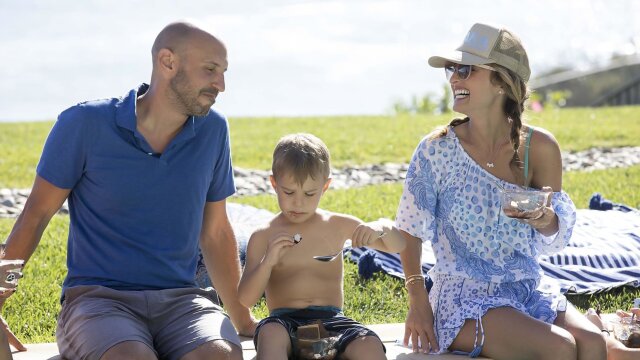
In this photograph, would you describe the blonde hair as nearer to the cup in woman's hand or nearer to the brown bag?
the cup in woman's hand

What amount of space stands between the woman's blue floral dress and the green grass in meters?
6.37

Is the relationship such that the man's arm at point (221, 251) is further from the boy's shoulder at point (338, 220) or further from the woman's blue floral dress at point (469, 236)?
the woman's blue floral dress at point (469, 236)

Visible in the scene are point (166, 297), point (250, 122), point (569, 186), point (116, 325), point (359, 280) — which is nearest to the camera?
point (116, 325)

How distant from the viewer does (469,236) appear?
4805 mm

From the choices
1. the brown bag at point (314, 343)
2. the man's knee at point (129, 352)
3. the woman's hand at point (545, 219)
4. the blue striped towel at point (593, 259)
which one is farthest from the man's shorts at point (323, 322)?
the blue striped towel at point (593, 259)

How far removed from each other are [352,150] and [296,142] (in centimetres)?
803

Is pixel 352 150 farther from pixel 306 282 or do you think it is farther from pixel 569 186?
pixel 306 282

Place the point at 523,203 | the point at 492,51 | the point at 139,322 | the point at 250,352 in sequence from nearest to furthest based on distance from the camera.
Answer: the point at 139,322 → the point at 523,203 → the point at 250,352 → the point at 492,51

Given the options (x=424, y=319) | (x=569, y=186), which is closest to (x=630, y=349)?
(x=424, y=319)

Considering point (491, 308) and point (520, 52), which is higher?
point (520, 52)

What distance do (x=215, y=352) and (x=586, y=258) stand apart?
361 centimetres

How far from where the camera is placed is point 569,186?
1008cm

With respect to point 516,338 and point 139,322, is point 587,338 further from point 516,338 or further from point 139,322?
point 139,322

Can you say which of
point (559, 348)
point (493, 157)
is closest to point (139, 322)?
point (559, 348)
